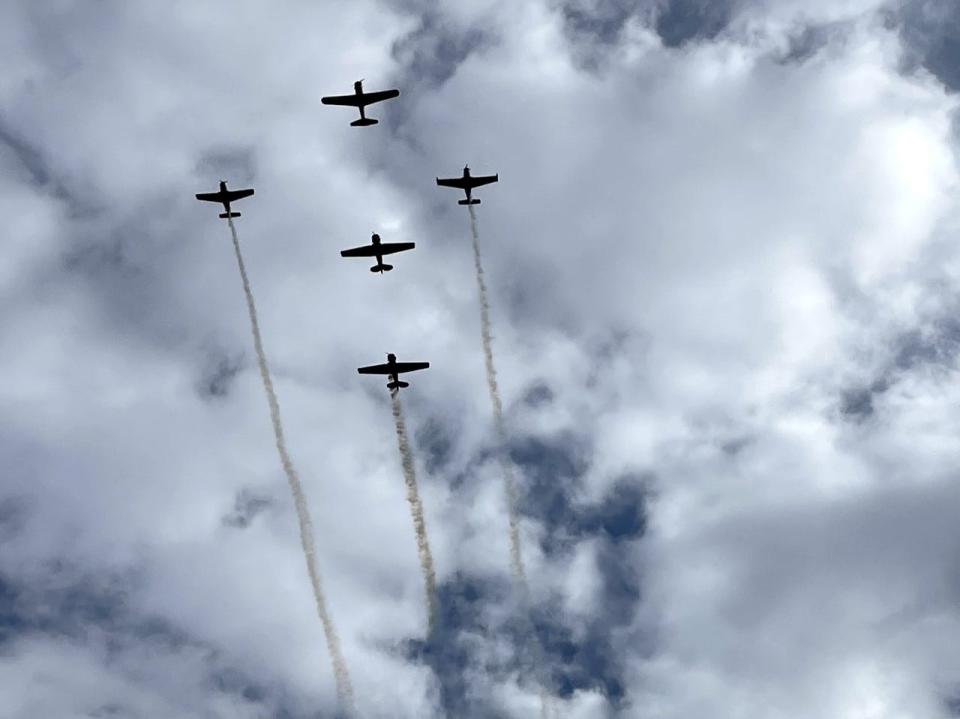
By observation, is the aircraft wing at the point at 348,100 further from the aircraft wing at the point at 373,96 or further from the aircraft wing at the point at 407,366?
the aircraft wing at the point at 407,366

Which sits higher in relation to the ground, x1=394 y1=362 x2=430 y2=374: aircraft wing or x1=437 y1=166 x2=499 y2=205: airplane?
x1=437 y1=166 x2=499 y2=205: airplane

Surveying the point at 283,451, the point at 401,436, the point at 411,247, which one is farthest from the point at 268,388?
the point at 411,247

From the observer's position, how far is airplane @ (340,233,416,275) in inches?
5497

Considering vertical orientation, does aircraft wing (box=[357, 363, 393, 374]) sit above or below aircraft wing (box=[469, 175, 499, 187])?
below

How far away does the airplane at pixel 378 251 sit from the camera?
13962 centimetres

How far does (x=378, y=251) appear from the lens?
140 metres

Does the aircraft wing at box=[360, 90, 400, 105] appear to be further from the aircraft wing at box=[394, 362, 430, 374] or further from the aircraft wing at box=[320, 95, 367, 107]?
the aircraft wing at box=[394, 362, 430, 374]

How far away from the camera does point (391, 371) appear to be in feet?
448

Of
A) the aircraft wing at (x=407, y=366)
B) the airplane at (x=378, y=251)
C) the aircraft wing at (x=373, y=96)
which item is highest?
the aircraft wing at (x=373, y=96)

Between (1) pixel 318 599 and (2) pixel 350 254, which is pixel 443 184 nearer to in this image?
(2) pixel 350 254

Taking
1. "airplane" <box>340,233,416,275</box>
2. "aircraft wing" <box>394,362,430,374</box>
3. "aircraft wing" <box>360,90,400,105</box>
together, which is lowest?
"aircraft wing" <box>394,362,430,374</box>

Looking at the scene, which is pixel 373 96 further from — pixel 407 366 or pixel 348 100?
pixel 407 366

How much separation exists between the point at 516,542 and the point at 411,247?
139 feet

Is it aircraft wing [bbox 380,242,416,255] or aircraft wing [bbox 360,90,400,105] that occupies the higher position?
aircraft wing [bbox 360,90,400,105]
